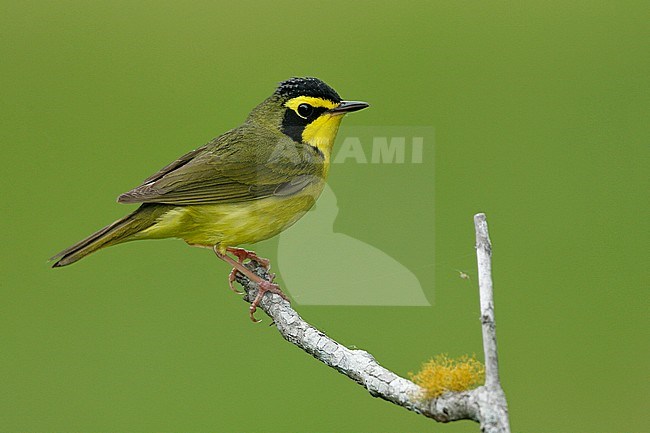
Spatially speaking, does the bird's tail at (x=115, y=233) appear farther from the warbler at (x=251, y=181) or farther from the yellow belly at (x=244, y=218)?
the yellow belly at (x=244, y=218)

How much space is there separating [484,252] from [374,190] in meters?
0.98

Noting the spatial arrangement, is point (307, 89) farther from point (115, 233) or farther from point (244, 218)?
point (115, 233)

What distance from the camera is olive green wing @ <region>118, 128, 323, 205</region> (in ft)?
11.4

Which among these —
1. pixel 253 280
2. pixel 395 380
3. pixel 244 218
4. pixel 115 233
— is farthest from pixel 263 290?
pixel 395 380

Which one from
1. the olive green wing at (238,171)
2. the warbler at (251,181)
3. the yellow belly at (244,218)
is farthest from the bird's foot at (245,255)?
the olive green wing at (238,171)

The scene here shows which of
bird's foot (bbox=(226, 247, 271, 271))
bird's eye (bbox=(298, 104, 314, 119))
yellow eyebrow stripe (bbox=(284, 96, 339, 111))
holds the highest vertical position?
yellow eyebrow stripe (bbox=(284, 96, 339, 111))

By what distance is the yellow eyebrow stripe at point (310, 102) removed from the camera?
350 cm

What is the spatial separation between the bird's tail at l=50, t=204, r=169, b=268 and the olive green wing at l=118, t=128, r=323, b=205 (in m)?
0.10

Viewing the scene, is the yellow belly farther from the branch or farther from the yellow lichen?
the yellow lichen

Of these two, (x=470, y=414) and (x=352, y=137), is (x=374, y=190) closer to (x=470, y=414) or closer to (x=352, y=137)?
(x=352, y=137)

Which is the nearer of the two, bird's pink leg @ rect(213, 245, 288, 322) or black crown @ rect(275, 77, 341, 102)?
bird's pink leg @ rect(213, 245, 288, 322)

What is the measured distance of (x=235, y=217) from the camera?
3.54 meters

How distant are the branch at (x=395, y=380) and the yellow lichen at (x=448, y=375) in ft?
0.06

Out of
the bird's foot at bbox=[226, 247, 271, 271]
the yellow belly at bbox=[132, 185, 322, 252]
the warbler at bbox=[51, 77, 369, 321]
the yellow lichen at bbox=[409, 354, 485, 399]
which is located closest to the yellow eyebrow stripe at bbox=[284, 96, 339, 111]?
the warbler at bbox=[51, 77, 369, 321]
